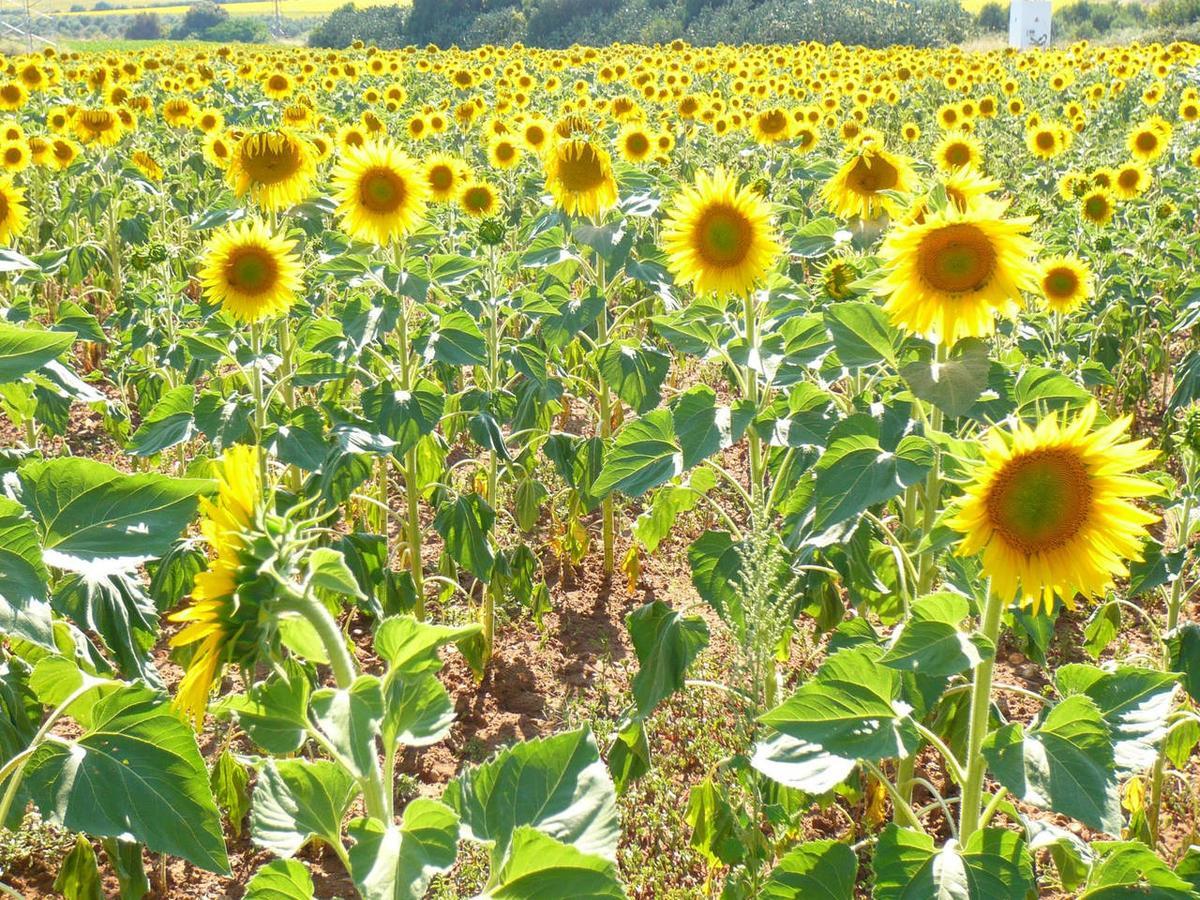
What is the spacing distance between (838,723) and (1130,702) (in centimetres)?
49

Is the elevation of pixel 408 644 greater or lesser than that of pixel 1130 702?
lesser

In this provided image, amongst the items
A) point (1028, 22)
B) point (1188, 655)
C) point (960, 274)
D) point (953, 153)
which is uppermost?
point (1028, 22)

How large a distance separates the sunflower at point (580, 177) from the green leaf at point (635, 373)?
77cm

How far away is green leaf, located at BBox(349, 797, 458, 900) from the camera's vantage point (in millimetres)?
1208

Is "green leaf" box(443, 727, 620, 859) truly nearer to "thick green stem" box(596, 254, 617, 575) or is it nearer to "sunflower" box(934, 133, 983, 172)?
"thick green stem" box(596, 254, 617, 575)

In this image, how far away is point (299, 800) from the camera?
1.41m

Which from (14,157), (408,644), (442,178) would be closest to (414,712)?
(408,644)

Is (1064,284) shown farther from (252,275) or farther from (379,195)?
(252,275)

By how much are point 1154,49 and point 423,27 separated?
25.5 meters

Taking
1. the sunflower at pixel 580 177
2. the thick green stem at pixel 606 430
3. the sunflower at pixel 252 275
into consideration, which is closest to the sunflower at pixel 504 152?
the sunflower at pixel 580 177

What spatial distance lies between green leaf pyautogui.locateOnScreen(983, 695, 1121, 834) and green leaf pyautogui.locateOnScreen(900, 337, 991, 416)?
59 cm

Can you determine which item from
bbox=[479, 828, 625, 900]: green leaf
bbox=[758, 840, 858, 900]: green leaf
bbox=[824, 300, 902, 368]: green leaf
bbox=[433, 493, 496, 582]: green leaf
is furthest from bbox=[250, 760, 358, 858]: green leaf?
bbox=[433, 493, 496, 582]: green leaf

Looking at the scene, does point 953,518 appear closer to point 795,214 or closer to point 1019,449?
point 1019,449

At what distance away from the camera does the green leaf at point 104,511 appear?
148 centimetres
